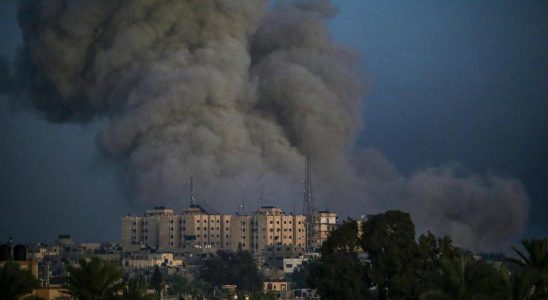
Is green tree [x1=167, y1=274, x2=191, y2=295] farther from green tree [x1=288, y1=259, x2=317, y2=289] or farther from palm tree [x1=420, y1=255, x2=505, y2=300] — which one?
palm tree [x1=420, y1=255, x2=505, y2=300]

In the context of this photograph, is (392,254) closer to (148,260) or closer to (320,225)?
(148,260)

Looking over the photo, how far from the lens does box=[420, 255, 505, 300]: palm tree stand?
4012cm

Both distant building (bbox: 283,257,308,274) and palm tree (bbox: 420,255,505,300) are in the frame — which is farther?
distant building (bbox: 283,257,308,274)

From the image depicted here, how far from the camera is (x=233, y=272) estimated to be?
94438 millimetres

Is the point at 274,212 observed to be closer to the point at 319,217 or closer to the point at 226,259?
the point at 319,217

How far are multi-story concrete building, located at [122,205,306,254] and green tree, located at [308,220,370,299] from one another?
5661cm

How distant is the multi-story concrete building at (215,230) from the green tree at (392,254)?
57.9 metres

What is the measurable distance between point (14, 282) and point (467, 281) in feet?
35.2

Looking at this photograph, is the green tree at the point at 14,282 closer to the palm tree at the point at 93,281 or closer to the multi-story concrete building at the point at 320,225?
the palm tree at the point at 93,281

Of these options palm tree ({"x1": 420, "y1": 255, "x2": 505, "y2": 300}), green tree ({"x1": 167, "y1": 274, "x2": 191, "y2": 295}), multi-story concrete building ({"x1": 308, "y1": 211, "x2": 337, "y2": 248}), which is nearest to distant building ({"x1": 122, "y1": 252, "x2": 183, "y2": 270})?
green tree ({"x1": 167, "y1": 274, "x2": 191, "y2": 295})

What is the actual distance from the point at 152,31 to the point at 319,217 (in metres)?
18.3

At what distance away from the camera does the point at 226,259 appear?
98.5m

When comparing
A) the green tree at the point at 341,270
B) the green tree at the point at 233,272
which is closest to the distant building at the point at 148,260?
the green tree at the point at 233,272

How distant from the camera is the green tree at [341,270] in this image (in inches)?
2041
